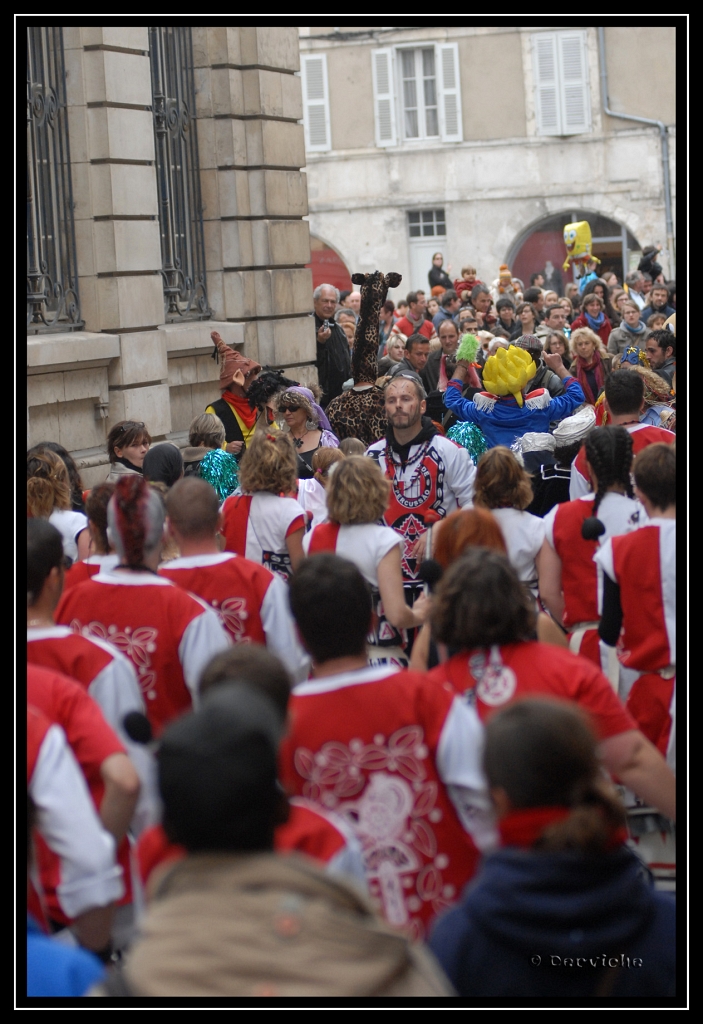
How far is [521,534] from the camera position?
5.53 meters

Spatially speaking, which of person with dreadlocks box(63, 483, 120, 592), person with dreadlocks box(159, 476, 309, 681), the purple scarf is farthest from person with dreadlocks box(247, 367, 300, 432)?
person with dreadlocks box(159, 476, 309, 681)

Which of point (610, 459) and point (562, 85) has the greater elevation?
point (562, 85)

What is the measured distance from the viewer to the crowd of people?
224cm

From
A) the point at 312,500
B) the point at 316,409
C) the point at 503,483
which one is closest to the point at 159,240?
the point at 316,409

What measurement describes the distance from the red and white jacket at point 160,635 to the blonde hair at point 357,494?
3.67 ft

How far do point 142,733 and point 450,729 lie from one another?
2.91 feet

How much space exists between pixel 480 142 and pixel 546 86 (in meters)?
1.93

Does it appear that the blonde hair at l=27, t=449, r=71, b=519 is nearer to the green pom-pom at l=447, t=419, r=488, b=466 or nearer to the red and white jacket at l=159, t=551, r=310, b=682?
the red and white jacket at l=159, t=551, r=310, b=682

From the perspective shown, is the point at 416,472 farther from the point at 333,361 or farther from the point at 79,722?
the point at 333,361

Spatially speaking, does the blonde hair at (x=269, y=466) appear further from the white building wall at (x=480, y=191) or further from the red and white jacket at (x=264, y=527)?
the white building wall at (x=480, y=191)

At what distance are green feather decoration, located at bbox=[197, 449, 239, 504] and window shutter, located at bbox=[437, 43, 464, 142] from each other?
990 inches

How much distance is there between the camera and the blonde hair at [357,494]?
5.24m

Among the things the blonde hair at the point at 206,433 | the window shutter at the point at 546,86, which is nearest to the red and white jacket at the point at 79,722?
the blonde hair at the point at 206,433
